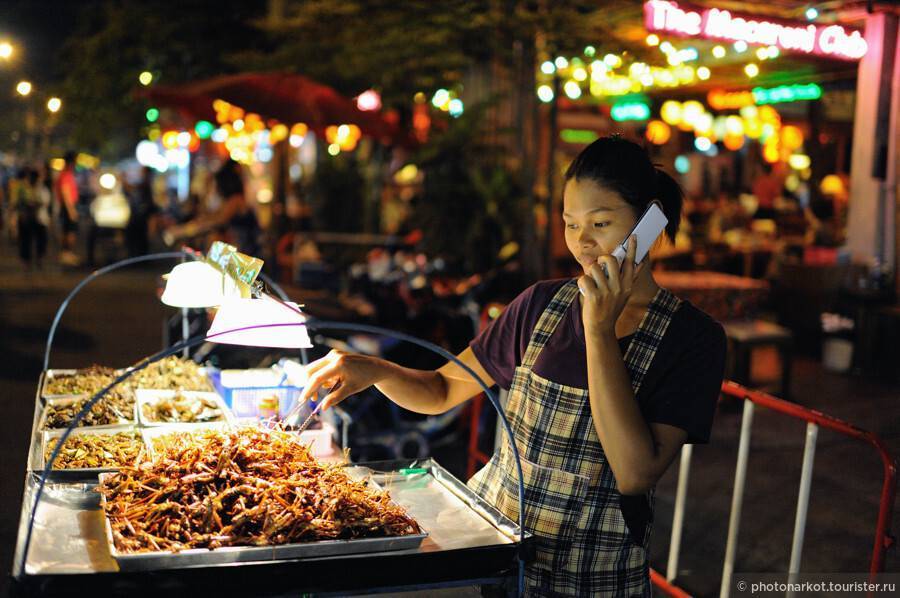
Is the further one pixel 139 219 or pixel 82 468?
pixel 139 219

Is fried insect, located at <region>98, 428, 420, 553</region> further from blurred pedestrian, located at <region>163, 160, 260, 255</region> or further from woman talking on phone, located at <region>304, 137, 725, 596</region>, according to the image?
blurred pedestrian, located at <region>163, 160, 260, 255</region>

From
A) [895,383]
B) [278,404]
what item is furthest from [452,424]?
[895,383]

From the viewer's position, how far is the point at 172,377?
425cm

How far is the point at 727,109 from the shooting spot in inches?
681

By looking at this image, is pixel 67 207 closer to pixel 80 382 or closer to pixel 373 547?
pixel 80 382

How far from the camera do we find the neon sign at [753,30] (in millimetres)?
7750

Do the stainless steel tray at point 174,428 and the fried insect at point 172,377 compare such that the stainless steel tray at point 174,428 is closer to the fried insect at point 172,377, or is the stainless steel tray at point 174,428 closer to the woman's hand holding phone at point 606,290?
the fried insect at point 172,377

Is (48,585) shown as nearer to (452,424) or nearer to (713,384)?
(713,384)

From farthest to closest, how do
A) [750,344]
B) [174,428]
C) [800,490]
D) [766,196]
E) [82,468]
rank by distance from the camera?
[766,196], [750,344], [800,490], [174,428], [82,468]

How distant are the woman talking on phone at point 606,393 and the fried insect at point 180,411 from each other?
1630 mm

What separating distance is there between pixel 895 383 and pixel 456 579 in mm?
8073

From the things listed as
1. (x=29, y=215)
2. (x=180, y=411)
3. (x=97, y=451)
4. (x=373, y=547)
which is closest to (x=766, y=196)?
(x=29, y=215)

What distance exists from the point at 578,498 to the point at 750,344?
6.11m

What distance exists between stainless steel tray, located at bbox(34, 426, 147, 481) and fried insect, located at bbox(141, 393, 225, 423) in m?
Answer: 0.19
